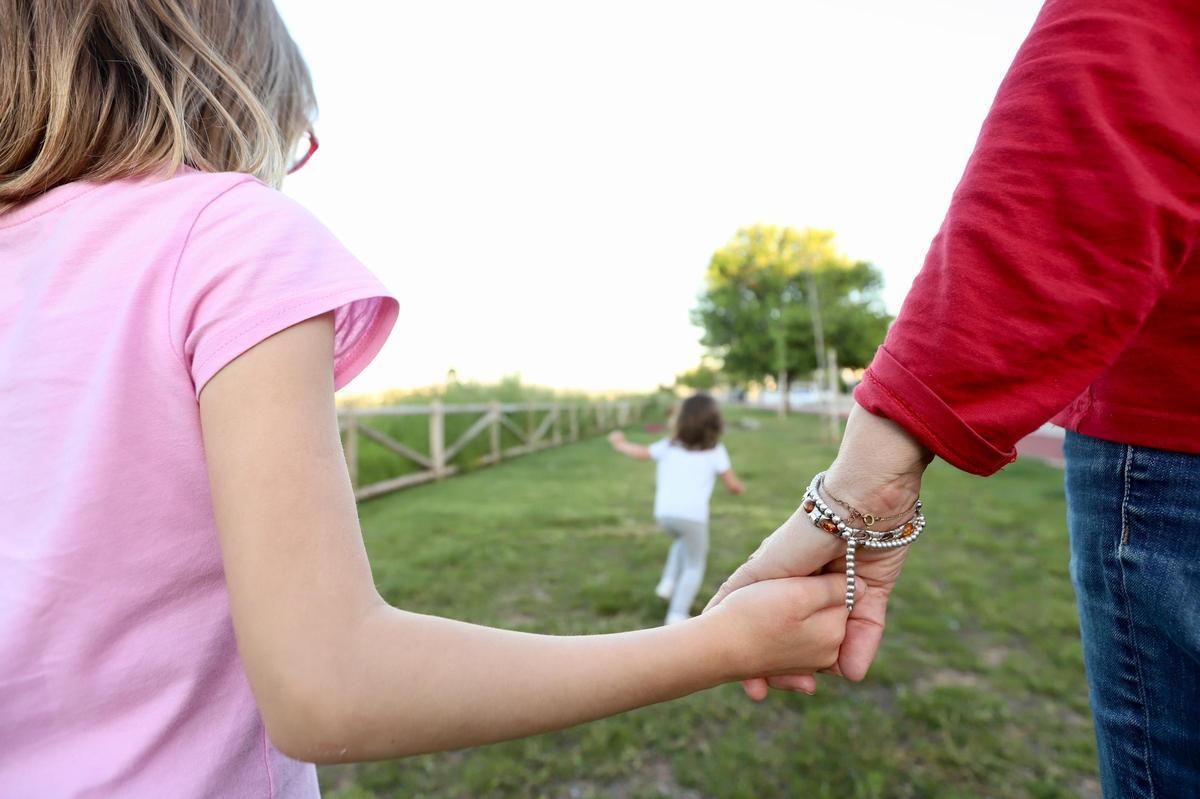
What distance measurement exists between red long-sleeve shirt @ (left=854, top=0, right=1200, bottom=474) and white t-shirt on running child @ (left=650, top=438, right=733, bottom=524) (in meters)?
3.74

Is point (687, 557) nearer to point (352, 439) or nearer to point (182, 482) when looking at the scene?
point (182, 482)

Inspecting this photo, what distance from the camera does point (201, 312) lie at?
0.67 metres

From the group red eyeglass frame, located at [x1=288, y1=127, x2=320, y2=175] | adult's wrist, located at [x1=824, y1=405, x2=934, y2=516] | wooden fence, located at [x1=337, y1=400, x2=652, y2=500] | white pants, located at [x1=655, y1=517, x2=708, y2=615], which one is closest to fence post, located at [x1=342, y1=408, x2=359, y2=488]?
wooden fence, located at [x1=337, y1=400, x2=652, y2=500]

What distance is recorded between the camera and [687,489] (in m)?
4.79

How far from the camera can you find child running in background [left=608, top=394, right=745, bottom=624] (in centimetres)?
458

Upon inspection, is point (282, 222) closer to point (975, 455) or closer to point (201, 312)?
point (201, 312)

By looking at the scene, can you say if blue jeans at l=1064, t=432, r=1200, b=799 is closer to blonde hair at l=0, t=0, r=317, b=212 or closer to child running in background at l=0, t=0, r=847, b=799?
child running in background at l=0, t=0, r=847, b=799

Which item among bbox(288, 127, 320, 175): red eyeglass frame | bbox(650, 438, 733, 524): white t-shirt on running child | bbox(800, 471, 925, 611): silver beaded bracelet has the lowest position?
bbox(650, 438, 733, 524): white t-shirt on running child

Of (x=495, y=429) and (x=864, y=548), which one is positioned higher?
(x=864, y=548)

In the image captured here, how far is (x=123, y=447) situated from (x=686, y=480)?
4.28m

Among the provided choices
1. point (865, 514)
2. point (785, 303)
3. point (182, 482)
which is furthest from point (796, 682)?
point (785, 303)

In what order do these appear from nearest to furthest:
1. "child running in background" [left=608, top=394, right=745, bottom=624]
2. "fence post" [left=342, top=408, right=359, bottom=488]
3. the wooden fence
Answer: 1. "child running in background" [left=608, top=394, right=745, bottom=624]
2. "fence post" [left=342, top=408, right=359, bottom=488]
3. the wooden fence

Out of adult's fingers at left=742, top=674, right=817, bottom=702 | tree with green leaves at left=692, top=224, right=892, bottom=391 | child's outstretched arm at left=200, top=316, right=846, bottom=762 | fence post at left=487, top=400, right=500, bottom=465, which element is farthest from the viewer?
tree with green leaves at left=692, top=224, right=892, bottom=391

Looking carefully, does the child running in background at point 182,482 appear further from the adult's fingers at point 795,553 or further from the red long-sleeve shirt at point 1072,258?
the red long-sleeve shirt at point 1072,258
